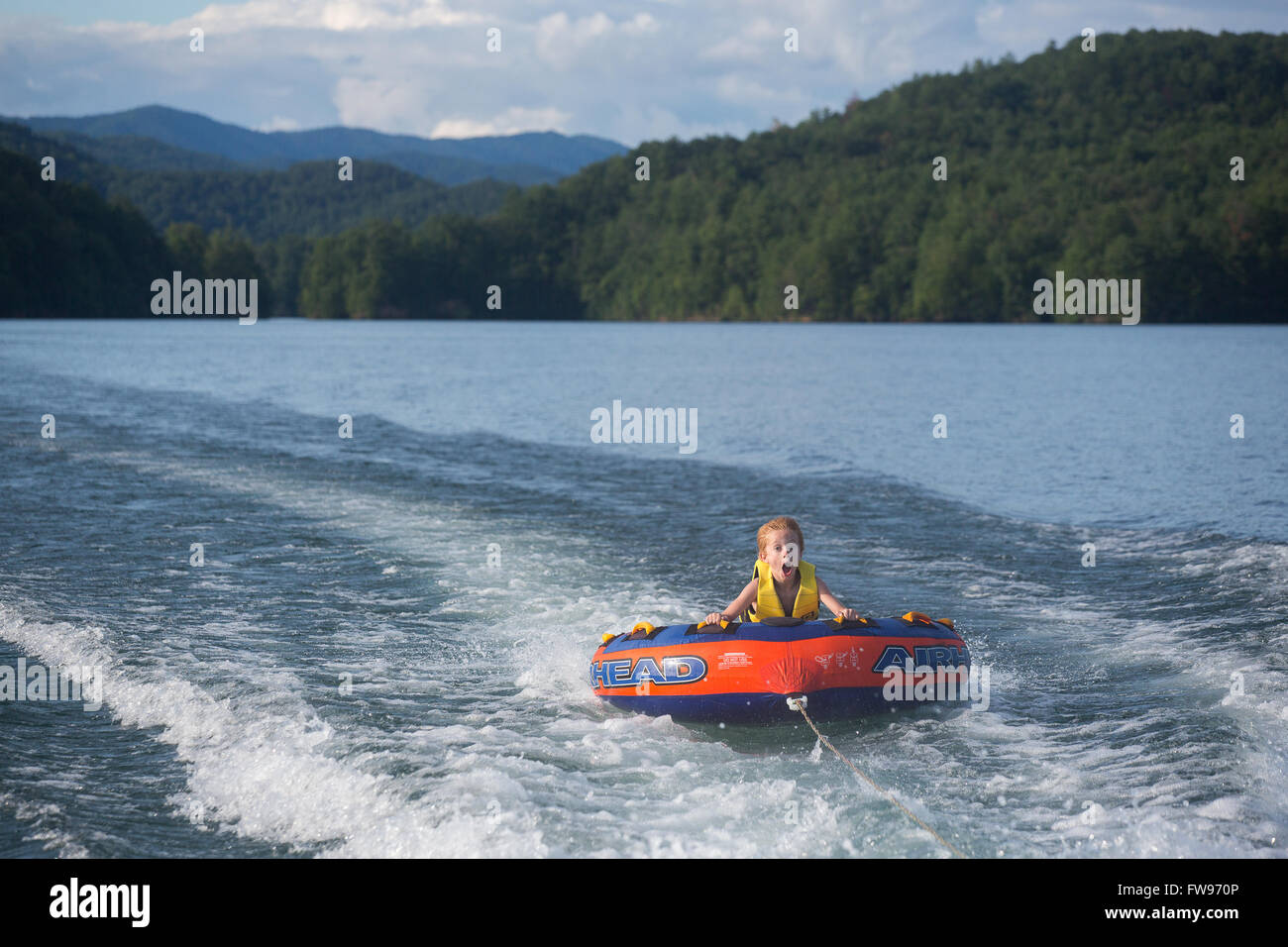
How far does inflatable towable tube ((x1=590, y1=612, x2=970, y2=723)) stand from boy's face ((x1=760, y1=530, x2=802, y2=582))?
395 mm

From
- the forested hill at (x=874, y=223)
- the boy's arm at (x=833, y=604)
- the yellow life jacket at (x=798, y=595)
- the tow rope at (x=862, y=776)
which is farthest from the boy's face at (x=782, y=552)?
the forested hill at (x=874, y=223)

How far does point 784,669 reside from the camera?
720 centimetres

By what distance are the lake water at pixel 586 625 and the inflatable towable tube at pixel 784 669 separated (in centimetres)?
22

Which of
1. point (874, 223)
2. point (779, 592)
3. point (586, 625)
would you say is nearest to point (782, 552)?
point (779, 592)

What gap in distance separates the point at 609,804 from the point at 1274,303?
3851 inches

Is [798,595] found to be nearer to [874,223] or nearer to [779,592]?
[779,592]

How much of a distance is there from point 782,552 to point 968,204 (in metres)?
110

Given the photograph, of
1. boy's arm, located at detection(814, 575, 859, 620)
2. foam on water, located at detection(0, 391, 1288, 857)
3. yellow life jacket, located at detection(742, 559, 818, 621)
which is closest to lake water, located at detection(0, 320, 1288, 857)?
foam on water, located at detection(0, 391, 1288, 857)

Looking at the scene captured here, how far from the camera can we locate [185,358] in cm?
4853

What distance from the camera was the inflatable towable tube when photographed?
23.7 feet

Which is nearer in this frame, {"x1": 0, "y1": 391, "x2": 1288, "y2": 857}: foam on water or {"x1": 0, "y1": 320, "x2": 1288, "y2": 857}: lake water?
{"x1": 0, "y1": 391, "x2": 1288, "y2": 857}: foam on water

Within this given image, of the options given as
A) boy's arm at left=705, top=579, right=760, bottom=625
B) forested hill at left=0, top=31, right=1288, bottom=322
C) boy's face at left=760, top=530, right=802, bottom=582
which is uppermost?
forested hill at left=0, top=31, right=1288, bottom=322

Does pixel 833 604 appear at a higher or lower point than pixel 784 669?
higher

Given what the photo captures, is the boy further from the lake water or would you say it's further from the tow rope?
the lake water
